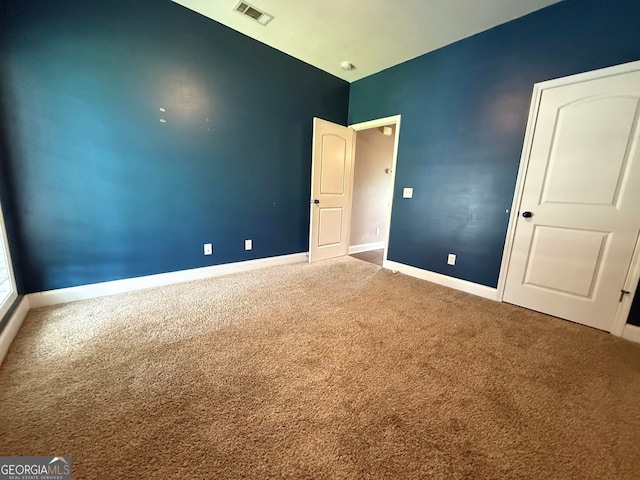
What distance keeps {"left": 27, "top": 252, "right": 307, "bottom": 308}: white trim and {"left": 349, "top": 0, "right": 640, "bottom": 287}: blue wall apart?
1.95 meters

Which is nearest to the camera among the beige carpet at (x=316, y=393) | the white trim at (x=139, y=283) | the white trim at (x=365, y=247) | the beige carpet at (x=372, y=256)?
the beige carpet at (x=316, y=393)

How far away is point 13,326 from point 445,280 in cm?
381

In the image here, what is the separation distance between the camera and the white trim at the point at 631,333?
6.26ft

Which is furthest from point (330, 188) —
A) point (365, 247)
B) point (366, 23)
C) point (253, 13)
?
point (253, 13)

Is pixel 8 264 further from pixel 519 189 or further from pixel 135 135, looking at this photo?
pixel 519 189

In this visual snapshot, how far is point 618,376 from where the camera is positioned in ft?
4.98

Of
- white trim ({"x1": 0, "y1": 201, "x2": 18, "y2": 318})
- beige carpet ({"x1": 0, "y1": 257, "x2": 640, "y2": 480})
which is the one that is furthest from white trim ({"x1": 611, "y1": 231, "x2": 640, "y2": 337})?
white trim ({"x1": 0, "y1": 201, "x2": 18, "y2": 318})

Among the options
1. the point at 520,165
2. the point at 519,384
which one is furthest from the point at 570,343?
the point at 520,165

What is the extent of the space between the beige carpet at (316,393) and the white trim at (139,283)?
0.48 feet

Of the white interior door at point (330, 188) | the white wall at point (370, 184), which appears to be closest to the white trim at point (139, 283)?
the white interior door at point (330, 188)

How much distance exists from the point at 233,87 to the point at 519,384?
141 inches

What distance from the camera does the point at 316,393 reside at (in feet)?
4.28

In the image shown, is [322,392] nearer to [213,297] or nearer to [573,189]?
[213,297]

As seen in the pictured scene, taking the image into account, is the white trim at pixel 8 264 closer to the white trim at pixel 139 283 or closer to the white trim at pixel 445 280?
the white trim at pixel 139 283
